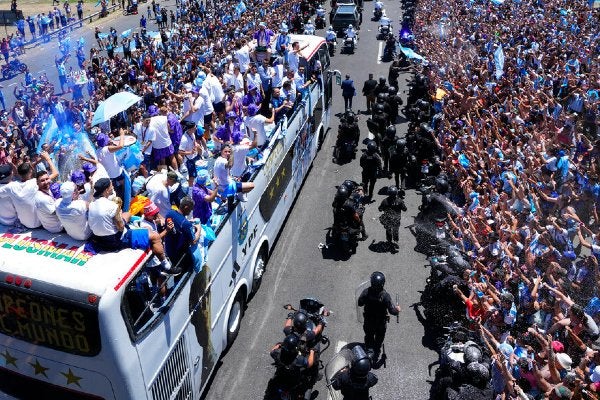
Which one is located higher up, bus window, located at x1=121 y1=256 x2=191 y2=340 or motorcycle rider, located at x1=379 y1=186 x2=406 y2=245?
bus window, located at x1=121 y1=256 x2=191 y2=340

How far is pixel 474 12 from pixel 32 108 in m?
19.9

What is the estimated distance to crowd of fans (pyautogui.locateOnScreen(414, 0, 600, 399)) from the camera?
21.0 feet

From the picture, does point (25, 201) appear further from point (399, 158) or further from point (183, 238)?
point (399, 158)

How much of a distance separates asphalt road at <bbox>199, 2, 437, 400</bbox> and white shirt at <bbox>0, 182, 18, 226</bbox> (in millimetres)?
3622

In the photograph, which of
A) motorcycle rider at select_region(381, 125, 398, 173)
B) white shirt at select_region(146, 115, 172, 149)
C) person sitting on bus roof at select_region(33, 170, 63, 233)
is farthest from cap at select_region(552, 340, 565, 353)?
motorcycle rider at select_region(381, 125, 398, 173)

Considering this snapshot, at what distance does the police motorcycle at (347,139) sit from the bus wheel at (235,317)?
696 cm

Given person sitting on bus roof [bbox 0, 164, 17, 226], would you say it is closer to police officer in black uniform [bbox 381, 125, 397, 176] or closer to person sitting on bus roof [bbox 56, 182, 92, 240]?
person sitting on bus roof [bbox 56, 182, 92, 240]

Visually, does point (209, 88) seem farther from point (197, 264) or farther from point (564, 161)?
point (564, 161)

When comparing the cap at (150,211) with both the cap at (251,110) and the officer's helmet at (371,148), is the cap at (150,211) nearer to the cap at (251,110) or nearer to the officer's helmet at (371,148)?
the cap at (251,110)

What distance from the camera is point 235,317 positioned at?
831cm

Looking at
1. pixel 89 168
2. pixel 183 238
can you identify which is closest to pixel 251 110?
pixel 89 168

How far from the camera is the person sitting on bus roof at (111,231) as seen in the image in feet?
17.7

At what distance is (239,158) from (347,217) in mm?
2753

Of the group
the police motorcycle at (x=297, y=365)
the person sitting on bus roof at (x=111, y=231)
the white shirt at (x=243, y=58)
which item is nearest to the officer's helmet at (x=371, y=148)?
the white shirt at (x=243, y=58)
